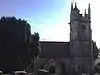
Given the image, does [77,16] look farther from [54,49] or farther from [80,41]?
[54,49]

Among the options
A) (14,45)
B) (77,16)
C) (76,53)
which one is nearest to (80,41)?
(76,53)

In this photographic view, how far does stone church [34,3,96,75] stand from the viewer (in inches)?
2212

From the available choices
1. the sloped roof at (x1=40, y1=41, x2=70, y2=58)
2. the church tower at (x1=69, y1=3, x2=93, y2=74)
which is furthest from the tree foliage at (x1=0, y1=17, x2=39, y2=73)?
the church tower at (x1=69, y1=3, x2=93, y2=74)

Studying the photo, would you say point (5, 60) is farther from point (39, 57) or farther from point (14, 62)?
point (39, 57)

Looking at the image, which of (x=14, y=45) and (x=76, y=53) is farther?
(x=76, y=53)

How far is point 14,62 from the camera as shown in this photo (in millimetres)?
52250

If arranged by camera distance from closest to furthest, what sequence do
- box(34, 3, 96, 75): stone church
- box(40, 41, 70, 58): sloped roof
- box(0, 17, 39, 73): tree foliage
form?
1. box(0, 17, 39, 73): tree foliage
2. box(34, 3, 96, 75): stone church
3. box(40, 41, 70, 58): sloped roof

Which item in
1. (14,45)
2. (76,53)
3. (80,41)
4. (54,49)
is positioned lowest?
(76,53)

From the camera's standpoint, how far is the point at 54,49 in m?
59.1

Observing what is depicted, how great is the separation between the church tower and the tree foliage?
26.0 feet

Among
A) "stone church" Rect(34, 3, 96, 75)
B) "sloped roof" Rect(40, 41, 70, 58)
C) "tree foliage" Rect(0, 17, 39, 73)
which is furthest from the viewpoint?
"sloped roof" Rect(40, 41, 70, 58)

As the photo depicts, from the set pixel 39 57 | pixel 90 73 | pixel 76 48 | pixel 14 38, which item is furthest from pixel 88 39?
pixel 14 38

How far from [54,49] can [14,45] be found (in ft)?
32.0

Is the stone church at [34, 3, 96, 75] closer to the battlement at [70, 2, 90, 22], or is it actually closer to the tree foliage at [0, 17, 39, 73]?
the battlement at [70, 2, 90, 22]
